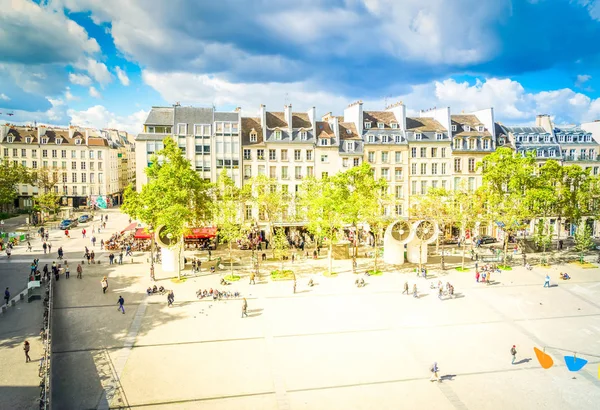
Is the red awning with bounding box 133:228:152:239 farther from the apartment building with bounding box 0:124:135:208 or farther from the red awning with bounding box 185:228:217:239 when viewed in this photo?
the apartment building with bounding box 0:124:135:208

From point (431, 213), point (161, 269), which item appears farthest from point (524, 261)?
point (161, 269)

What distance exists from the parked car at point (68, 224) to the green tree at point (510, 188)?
5852cm

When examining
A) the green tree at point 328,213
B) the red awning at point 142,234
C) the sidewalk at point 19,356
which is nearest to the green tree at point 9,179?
the red awning at point 142,234

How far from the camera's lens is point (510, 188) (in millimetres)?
46094

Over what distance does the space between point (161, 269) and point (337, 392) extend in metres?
27.0

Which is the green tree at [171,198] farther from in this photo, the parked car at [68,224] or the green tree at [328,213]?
the parked car at [68,224]

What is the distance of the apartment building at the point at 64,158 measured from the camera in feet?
265

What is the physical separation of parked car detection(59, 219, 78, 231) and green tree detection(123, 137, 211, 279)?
28.0 metres

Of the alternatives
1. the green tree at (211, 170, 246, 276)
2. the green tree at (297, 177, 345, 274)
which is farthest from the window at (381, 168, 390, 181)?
the green tree at (211, 170, 246, 276)

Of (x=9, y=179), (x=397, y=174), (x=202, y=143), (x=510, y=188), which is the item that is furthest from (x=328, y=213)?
(x=9, y=179)

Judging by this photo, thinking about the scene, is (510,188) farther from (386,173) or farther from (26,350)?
(26,350)

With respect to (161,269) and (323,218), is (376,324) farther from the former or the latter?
(161,269)

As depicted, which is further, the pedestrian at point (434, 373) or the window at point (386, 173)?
the window at point (386, 173)

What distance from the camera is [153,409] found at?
742 inches
